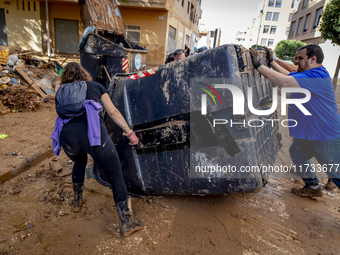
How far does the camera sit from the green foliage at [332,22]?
7504 mm

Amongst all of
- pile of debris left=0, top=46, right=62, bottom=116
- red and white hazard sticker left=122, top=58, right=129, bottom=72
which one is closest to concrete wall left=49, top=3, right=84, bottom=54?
pile of debris left=0, top=46, right=62, bottom=116

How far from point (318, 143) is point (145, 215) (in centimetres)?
200

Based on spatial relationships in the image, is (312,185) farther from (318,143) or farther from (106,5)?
(106,5)

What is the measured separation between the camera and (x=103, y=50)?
15.5 feet

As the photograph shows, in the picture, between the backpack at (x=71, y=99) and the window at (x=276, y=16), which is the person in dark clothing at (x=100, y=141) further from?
the window at (x=276, y=16)

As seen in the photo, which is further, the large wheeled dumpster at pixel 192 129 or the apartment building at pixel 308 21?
the apartment building at pixel 308 21

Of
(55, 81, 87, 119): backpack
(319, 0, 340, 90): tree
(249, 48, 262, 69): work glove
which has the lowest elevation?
(55, 81, 87, 119): backpack

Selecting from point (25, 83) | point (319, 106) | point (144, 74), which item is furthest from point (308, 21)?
point (144, 74)

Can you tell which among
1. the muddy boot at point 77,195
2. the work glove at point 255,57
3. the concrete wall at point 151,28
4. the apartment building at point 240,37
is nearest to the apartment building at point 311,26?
the concrete wall at point 151,28

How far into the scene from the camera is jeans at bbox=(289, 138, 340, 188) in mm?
2346

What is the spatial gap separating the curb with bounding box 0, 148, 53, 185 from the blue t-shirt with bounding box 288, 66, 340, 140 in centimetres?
352

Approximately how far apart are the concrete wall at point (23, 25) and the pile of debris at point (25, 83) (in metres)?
5.73

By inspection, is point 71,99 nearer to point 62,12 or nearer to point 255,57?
point 255,57

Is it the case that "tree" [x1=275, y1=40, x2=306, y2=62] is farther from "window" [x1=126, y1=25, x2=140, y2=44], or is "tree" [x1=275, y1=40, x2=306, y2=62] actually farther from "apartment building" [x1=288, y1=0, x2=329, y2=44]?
"window" [x1=126, y1=25, x2=140, y2=44]
